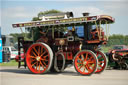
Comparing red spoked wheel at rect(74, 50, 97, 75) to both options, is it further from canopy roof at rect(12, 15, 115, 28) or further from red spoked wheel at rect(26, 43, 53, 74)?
canopy roof at rect(12, 15, 115, 28)

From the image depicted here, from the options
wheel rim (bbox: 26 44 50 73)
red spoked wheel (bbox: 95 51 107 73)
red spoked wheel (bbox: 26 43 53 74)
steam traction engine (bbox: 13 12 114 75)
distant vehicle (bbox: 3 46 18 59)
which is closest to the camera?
steam traction engine (bbox: 13 12 114 75)

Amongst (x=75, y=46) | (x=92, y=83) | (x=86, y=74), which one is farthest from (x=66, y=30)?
(x=92, y=83)

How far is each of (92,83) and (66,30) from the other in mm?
4258

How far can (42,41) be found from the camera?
12719 millimetres

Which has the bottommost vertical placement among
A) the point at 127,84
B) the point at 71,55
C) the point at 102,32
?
the point at 127,84

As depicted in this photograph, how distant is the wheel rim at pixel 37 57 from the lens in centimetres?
1223

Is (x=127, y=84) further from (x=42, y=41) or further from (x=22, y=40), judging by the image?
(x=22, y=40)

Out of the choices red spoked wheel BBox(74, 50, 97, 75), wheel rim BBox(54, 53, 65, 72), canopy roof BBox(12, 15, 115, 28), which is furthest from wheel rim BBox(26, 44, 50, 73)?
red spoked wheel BBox(74, 50, 97, 75)

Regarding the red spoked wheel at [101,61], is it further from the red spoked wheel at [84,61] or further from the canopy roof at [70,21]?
the canopy roof at [70,21]

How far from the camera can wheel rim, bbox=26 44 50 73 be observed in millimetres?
12233

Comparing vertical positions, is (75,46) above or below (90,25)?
below

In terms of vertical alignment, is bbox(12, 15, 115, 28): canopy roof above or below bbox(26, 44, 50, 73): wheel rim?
above

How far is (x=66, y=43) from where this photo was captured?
12227 millimetres

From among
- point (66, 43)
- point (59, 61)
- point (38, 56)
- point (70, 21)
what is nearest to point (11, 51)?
point (38, 56)
